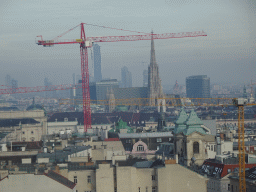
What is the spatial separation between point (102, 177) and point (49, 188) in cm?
574

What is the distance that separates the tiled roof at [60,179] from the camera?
56.5 m

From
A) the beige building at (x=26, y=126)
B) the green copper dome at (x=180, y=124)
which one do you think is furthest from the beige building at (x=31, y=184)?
the beige building at (x=26, y=126)

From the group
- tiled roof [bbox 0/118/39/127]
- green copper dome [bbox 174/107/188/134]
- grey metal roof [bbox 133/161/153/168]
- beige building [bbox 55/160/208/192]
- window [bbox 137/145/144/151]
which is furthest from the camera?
tiled roof [bbox 0/118/39/127]

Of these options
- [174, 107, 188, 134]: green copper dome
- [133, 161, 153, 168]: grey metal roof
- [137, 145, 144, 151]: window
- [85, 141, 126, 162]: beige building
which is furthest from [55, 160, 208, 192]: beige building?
[137, 145, 144, 151]: window

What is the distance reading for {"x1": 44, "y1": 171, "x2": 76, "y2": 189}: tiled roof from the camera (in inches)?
2224

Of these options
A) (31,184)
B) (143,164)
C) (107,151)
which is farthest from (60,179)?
(107,151)

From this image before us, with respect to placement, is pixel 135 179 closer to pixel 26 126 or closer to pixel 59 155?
pixel 59 155

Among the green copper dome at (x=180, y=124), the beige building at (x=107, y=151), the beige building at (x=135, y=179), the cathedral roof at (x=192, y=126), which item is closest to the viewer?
the beige building at (x=135, y=179)

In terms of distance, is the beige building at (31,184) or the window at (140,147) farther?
the window at (140,147)

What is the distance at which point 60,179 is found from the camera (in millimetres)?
57719

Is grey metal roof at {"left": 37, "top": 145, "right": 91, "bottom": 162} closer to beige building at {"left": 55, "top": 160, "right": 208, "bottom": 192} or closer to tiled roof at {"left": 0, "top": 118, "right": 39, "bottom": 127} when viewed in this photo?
beige building at {"left": 55, "top": 160, "right": 208, "bottom": 192}

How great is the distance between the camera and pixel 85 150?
266 feet

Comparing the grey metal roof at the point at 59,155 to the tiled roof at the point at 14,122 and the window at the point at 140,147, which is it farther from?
the tiled roof at the point at 14,122

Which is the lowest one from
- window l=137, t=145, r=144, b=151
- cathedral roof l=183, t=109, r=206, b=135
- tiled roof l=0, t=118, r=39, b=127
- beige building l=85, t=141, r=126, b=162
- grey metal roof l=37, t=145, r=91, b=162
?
window l=137, t=145, r=144, b=151
